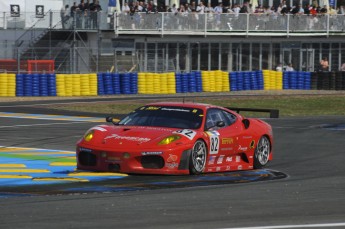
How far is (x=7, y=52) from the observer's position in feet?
145

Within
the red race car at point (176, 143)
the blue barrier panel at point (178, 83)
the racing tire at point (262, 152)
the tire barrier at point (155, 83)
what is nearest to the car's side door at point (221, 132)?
the red race car at point (176, 143)

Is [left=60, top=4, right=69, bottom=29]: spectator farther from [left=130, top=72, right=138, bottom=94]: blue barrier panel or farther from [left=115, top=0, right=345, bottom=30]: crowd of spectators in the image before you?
[left=130, top=72, right=138, bottom=94]: blue barrier panel

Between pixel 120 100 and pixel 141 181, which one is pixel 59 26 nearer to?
pixel 120 100

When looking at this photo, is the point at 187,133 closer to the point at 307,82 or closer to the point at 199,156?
the point at 199,156

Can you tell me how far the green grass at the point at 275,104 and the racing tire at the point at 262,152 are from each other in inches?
600

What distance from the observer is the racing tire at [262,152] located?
53.1 feet

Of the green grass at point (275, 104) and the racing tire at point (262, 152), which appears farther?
the green grass at point (275, 104)

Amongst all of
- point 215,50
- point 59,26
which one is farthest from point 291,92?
point 59,26

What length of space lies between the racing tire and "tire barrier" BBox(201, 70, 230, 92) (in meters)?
26.6

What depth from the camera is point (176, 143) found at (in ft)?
47.2

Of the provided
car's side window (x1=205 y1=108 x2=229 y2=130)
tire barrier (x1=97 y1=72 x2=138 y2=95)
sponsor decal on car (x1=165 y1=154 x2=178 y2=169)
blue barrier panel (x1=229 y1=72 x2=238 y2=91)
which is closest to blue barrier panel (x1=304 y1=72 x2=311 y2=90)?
blue barrier panel (x1=229 y1=72 x2=238 y2=91)

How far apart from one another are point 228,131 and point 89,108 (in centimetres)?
1783

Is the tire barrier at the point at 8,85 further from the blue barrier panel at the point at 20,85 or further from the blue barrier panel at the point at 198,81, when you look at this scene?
the blue barrier panel at the point at 198,81

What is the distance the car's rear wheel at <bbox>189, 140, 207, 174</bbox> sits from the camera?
14469 mm
